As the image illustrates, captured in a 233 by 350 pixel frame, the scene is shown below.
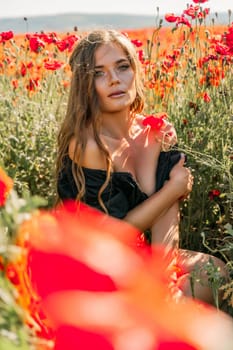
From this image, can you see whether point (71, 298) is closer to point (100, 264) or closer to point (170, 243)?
point (100, 264)

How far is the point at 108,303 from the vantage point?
225 mm

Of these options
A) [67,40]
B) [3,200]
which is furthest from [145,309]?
[67,40]

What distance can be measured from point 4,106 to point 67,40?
0.40m

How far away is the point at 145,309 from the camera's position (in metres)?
0.23

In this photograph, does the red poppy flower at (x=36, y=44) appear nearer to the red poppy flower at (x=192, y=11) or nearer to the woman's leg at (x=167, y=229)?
the red poppy flower at (x=192, y=11)

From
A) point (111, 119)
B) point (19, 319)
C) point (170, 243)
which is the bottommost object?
point (170, 243)

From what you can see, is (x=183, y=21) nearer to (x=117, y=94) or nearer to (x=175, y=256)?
(x=117, y=94)

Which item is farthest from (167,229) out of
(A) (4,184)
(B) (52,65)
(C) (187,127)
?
(A) (4,184)

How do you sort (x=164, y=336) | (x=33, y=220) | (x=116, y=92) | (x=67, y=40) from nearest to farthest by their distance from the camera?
(x=164, y=336)
(x=33, y=220)
(x=116, y=92)
(x=67, y=40)

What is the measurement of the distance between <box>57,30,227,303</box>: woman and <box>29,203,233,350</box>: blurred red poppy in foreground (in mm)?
1641

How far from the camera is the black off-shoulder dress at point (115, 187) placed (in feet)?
6.40

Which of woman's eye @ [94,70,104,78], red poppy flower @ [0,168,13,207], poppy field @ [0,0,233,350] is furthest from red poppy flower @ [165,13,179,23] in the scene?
red poppy flower @ [0,168,13,207]

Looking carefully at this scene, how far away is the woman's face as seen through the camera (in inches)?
79.0

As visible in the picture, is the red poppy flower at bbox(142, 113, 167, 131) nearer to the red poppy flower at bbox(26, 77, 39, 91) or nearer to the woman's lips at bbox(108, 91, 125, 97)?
the woman's lips at bbox(108, 91, 125, 97)
